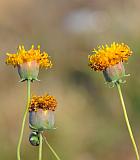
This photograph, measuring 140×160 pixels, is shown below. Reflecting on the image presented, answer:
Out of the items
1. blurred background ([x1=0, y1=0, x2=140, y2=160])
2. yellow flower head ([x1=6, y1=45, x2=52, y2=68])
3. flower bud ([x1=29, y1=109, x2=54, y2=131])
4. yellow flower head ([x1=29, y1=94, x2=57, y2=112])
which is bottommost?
flower bud ([x1=29, y1=109, x2=54, y2=131])

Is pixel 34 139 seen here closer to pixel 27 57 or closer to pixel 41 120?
pixel 41 120

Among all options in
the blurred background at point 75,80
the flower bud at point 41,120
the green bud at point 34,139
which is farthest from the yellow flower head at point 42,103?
the blurred background at point 75,80

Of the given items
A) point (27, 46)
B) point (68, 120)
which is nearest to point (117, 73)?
point (68, 120)

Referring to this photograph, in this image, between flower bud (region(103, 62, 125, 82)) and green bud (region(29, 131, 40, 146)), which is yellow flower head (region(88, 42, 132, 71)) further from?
green bud (region(29, 131, 40, 146))

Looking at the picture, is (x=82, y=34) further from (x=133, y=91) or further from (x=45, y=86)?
(x=133, y=91)

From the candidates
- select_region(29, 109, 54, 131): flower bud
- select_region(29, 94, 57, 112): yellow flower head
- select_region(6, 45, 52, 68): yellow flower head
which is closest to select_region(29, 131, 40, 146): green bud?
select_region(29, 109, 54, 131): flower bud

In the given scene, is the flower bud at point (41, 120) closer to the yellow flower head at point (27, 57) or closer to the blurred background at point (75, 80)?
the yellow flower head at point (27, 57)
